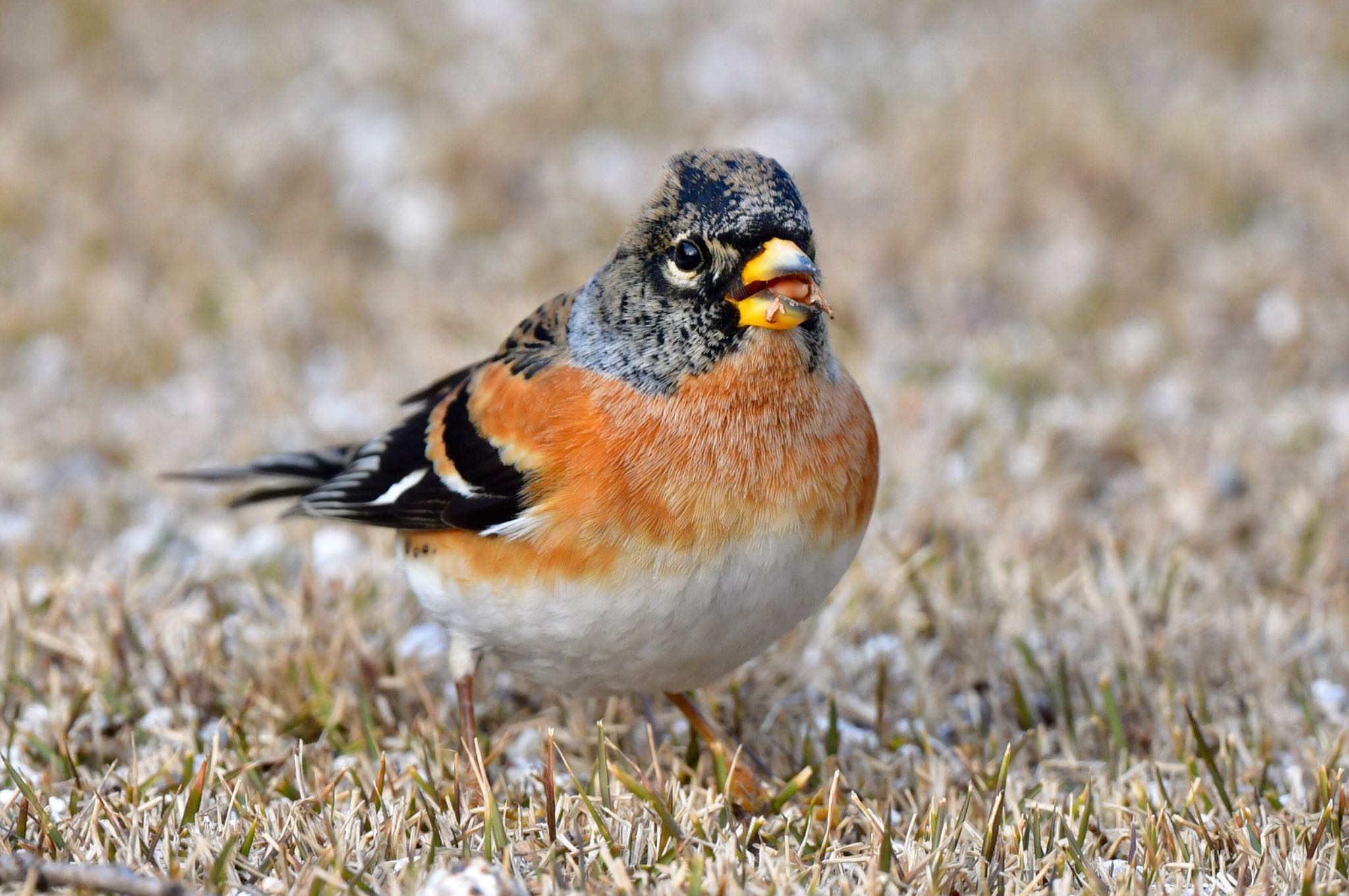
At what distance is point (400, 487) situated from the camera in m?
2.94

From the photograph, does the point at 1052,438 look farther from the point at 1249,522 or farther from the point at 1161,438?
the point at 1249,522

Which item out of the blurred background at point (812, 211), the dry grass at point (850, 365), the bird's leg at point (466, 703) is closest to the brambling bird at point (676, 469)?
the bird's leg at point (466, 703)

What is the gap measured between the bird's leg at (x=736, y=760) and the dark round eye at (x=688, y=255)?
0.87m

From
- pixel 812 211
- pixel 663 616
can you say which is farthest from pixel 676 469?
pixel 812 211

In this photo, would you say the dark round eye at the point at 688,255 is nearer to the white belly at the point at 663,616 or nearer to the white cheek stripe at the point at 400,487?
the white belly at the point at 663,616

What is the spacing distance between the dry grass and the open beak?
0.84 m

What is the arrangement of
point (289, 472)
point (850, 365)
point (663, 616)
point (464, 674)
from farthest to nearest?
point (850, 365)
point (289, 472)
point (464, 674)
point (663, 616)

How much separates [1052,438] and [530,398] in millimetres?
2181

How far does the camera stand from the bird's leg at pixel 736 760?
8.87 feet

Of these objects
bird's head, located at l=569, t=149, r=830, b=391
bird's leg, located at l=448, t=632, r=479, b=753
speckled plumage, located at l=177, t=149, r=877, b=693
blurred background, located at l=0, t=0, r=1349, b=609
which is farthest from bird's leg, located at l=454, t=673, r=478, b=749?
blurred background, located at l=0, t=0, r=1349, b=609

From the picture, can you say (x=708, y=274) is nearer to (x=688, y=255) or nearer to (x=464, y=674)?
(x=688, y=255)

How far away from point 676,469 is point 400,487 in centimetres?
73

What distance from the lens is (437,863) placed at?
2.31 metres

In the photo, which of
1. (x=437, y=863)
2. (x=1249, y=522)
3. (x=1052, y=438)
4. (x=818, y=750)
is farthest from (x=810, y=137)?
(x=437, y=863)
